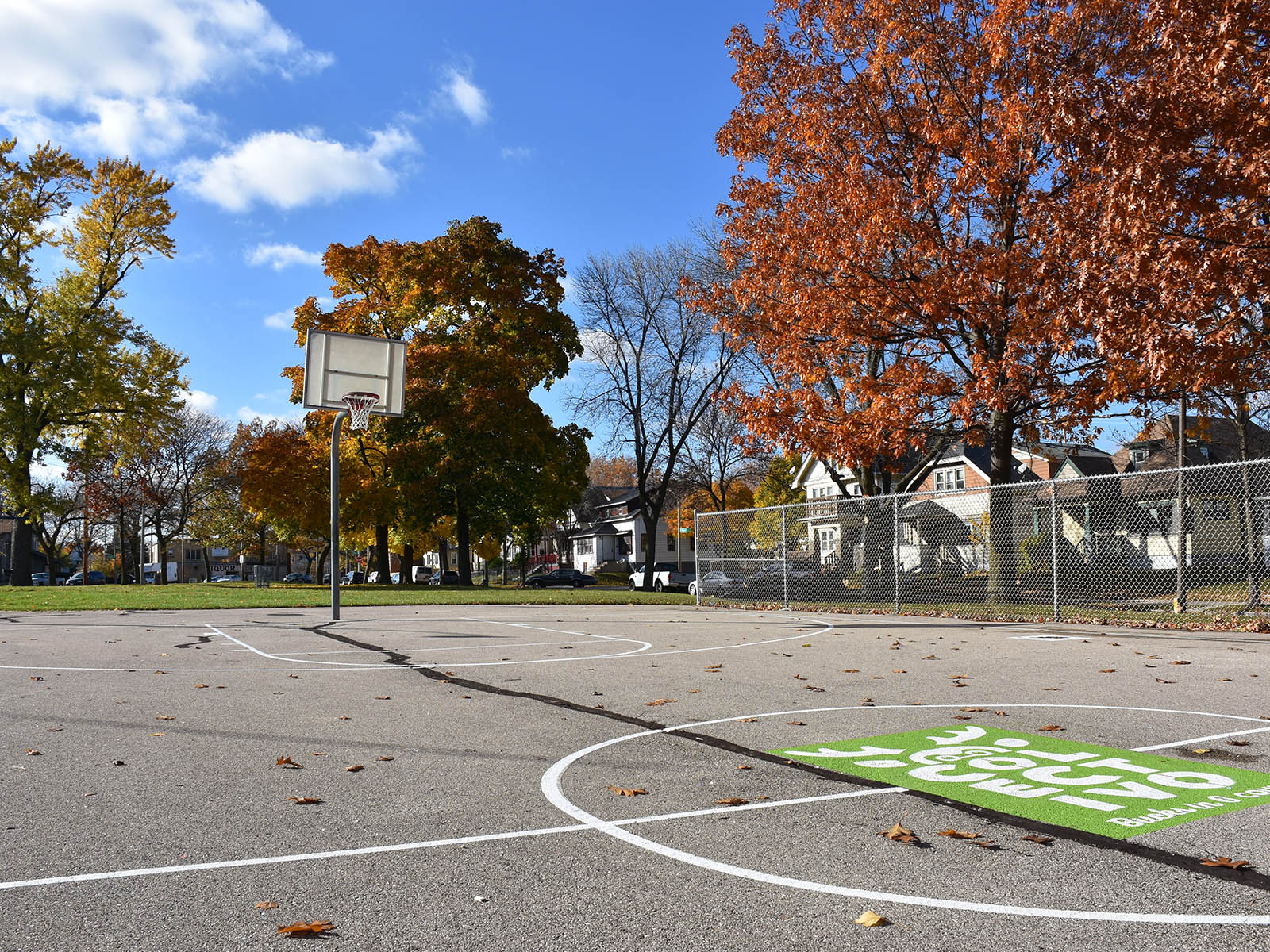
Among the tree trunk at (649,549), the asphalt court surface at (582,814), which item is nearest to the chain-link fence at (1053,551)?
the asphalt court surface at (582,814)

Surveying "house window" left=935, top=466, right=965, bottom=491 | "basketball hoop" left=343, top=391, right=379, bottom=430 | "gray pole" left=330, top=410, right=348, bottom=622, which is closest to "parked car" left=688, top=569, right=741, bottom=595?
"basketball hoop" left=343, top=391, right=379, bottom=430

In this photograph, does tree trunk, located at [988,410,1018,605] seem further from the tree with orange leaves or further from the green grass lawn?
the green grass lawn

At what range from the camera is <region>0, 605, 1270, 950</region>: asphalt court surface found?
10.9ft

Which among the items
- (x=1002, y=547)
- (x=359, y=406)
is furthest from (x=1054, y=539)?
(x=359, y=406)

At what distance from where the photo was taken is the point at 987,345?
62.7ft

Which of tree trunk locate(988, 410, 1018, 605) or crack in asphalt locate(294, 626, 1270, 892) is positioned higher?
tree trunk locate(988, 410, 1018, 605)

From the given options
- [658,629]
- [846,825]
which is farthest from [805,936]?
[658,629]

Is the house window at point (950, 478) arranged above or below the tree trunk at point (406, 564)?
above

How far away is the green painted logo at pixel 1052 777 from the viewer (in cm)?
461

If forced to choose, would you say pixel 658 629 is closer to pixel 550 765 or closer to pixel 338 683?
pixel 338 683

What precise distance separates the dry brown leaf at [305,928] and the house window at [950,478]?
187ft

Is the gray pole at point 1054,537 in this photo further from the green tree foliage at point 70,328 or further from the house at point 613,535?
the house at point 613,535

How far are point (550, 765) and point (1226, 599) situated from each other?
1547cm

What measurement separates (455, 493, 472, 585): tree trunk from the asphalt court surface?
27776 mm
